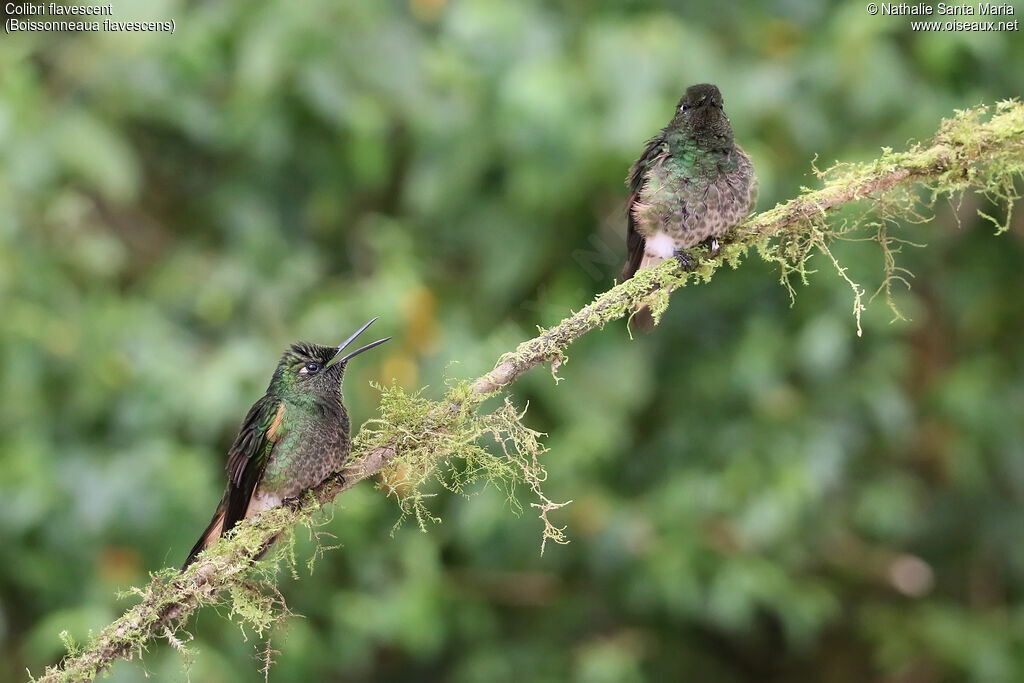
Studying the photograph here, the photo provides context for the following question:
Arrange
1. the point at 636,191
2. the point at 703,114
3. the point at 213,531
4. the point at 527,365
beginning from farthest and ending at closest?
the point at 636,191 < the point at 703,114 < the point at 213,531 < the point at 527,365

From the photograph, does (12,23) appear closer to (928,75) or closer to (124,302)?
(124,302)

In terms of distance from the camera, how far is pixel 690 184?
244 centimetres

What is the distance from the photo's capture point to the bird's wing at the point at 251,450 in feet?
7.53

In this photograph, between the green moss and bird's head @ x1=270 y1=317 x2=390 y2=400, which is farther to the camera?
bird's head @ x1=270 y1=317 x2=390 y2=400

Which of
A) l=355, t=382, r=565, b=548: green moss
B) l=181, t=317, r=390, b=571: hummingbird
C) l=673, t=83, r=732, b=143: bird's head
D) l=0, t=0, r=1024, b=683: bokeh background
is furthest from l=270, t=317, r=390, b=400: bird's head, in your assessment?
l=0, t=0, r=1024, b=683: bokeh background

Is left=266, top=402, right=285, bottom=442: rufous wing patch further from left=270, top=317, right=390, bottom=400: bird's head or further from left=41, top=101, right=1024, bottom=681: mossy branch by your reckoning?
left=41, top=101, right=1024, bottom=681: mossy branch

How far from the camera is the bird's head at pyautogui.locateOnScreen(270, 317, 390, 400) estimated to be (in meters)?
2.41

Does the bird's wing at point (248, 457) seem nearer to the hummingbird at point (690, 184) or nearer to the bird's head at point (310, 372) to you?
the bird's head at point (310, 372)

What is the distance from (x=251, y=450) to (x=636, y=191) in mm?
1020

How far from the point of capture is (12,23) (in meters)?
5.23

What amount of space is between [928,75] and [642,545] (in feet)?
8.30

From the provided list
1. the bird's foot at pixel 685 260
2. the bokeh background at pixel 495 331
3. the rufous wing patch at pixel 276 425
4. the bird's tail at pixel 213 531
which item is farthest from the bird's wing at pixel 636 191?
the bokeh background at pixel 495 331

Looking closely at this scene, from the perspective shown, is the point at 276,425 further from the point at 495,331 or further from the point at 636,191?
the point at 495,331

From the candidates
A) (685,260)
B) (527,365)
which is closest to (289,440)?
(527,365)
